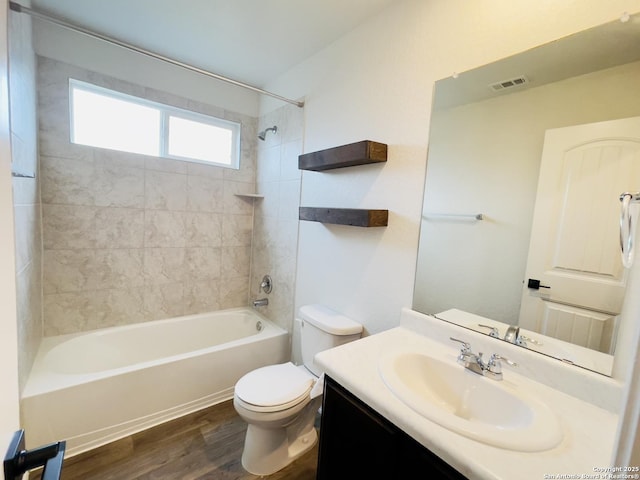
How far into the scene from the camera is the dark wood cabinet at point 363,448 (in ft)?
2.62

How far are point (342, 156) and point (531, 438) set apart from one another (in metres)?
1.41

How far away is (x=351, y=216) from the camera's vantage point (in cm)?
162

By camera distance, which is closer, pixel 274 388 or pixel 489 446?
pixel 489 446

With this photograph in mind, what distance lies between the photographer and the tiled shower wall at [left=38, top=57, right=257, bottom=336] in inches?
78.0

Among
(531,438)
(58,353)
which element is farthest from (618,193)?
(58,353)

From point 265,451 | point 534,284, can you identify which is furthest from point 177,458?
point 534,284

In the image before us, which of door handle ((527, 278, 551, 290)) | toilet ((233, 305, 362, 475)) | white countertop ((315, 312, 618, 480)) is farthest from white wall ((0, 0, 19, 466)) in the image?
door handle ((527, 278, 551, 290))

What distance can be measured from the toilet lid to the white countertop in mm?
530

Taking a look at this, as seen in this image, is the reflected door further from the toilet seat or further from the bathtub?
the bathtub

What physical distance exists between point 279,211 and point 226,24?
133cm

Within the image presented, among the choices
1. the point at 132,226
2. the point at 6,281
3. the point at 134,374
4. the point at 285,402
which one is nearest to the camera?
the point at 6,281

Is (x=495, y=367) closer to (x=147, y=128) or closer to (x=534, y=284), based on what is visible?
(x=534, y=284)

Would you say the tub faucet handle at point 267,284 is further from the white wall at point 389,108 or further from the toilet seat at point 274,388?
the toilet seat at point 274,388

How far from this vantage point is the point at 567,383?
979 mm
